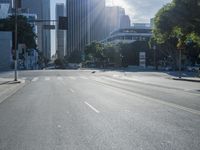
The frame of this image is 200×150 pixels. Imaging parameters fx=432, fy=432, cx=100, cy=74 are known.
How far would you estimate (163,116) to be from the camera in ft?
43.8

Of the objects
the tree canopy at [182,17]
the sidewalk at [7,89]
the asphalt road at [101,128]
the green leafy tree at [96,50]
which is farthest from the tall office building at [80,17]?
the asphalt road at [101,128]

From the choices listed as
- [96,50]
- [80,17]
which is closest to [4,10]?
[80,17]

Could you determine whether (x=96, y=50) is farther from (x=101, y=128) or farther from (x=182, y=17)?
(x=101, y=128)

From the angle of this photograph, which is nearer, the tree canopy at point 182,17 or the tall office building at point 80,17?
the tree canopy at point 182,17

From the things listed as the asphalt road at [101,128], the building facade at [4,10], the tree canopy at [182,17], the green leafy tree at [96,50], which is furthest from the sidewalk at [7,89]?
the green leafy tree at [96,50]

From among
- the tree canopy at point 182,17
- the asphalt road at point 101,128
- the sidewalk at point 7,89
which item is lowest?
the sidewalk at point 7,89

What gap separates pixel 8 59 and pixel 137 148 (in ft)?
322

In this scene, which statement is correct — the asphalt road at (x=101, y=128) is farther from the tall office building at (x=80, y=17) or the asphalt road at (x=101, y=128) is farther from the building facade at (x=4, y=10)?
the tall office building at (x=80, y=17)

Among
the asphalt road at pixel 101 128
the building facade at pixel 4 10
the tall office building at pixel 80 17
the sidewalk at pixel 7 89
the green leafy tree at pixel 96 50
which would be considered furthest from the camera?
the tall office building at pixel 80 17

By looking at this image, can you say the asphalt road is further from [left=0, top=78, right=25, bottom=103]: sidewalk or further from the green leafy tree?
the green leafy tree

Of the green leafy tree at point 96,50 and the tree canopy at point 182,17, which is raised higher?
the tree canopy at point 182,17

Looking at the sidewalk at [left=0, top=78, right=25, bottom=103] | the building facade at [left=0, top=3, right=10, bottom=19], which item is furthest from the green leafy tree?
the sidewalk at [left=0, top=78, right=25, bottom=103]

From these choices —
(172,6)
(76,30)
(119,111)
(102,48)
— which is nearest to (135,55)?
(102,48)

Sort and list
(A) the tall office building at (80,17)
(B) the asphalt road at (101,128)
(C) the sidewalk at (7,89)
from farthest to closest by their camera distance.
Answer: (A) the tall office building at (80,17)
(C) the sidewalk at (7,89)
(B) the asphalt road at (101,128)
